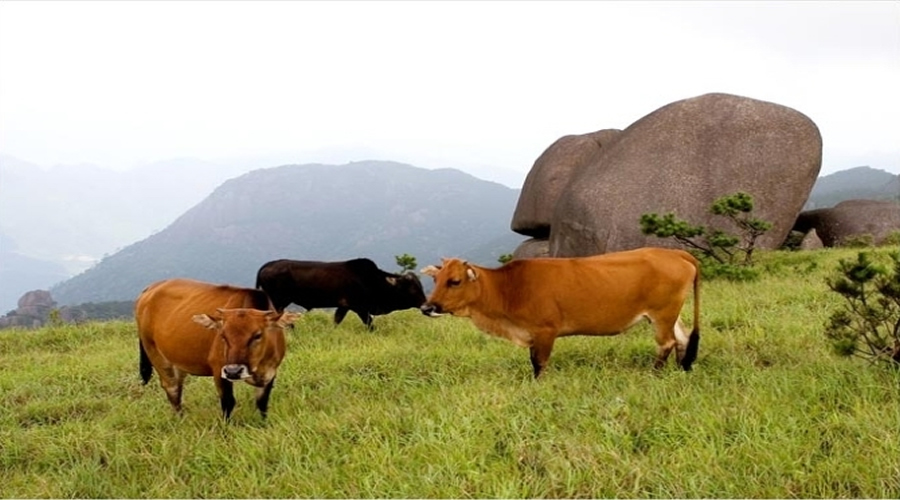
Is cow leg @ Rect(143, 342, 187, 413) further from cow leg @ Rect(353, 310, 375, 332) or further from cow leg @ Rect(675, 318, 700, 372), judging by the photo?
cow leg @ Rect(675, 318, 700, 372)

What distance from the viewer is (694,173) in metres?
17.8

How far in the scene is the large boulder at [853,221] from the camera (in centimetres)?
2045

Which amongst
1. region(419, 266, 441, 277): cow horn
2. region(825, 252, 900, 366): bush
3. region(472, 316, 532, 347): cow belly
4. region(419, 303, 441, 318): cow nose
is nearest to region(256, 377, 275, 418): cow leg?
region(419, 303, 441, 318): cow nose

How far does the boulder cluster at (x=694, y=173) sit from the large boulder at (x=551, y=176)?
2.51 metres

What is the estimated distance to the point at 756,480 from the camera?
13.5 feet

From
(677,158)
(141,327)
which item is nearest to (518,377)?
(141,327)

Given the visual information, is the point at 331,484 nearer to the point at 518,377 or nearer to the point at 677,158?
the point at 518,377

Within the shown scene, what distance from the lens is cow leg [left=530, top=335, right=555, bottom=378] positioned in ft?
22.7

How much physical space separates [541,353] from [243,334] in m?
2.98

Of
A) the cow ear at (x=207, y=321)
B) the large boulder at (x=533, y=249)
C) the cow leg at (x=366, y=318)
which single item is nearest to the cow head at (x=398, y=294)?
the cow leg at (x=366, y=318)

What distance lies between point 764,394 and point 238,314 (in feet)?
14.6

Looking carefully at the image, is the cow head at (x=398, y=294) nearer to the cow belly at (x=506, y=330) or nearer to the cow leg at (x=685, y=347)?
the cow belly at (x=506, y=330)

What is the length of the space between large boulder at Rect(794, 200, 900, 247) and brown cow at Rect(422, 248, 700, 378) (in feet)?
51.8

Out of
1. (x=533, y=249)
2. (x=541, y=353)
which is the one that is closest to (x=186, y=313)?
(x=541, y=353)
